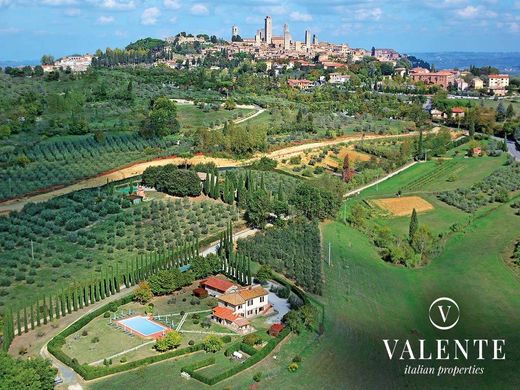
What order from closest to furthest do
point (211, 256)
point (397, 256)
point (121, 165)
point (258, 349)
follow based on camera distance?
point (258, 349) → point (211, 256) → point (397, 256) → point (121, 165)

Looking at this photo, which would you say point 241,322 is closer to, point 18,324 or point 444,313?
point 18,324

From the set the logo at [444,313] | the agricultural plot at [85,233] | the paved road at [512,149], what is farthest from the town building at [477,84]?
the logo at [444,313]

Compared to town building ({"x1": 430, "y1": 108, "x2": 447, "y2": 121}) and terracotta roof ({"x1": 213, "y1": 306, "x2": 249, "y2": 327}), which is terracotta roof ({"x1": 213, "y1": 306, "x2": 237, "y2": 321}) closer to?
terracotta roof ({"x1": 213, "y1": 306, "x2": 249, "y2": 327})

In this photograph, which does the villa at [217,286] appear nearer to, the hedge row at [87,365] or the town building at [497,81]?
the hedge row at [87,365]

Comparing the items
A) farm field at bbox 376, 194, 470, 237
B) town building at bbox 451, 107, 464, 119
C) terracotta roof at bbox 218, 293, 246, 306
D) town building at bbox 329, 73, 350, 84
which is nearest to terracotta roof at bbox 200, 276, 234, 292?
terracotta roof at bbox 218, 293, 246, 306

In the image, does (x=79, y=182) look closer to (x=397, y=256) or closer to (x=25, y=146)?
(x=25, y=146)

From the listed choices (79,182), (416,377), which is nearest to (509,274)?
(416,377)
